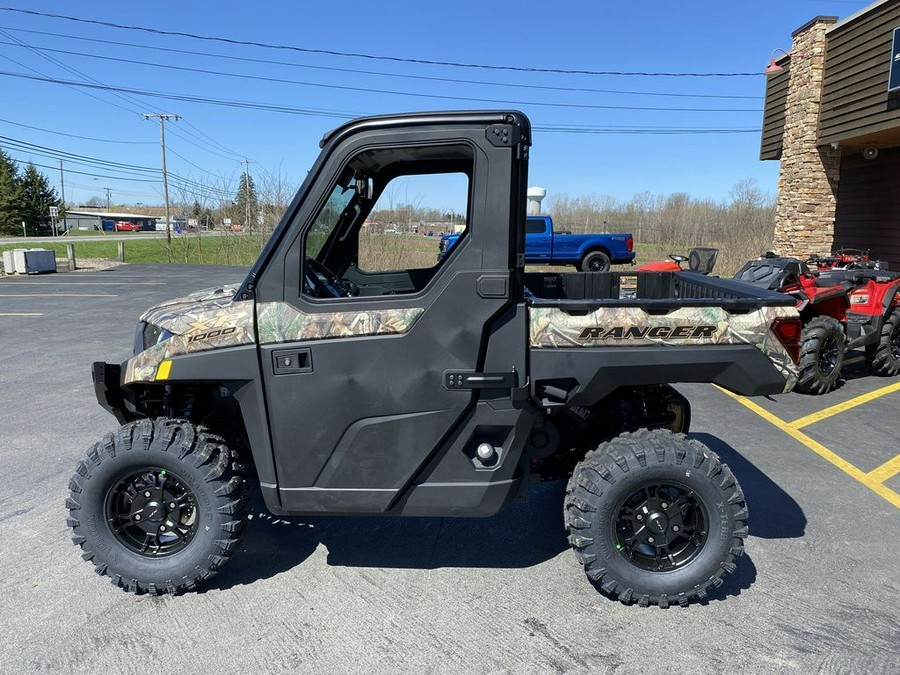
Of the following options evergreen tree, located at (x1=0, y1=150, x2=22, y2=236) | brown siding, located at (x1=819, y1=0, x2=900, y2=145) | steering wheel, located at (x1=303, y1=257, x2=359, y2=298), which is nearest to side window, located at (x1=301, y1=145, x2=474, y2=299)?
steering wheel, located at (x1=303, y1=257, x2=359, y2=298)

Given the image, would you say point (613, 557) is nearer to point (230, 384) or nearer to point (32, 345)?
point (230, 384)

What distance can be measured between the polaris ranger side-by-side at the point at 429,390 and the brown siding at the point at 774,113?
48.7 ft

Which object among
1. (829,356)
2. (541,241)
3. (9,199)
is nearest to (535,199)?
(541,241)

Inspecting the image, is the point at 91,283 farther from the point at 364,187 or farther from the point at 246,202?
the point at 364,187

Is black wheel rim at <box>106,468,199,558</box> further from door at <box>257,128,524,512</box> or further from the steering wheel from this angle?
the steering wheel

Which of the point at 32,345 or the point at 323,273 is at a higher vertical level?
the point at 323,273

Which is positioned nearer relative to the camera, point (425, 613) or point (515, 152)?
point (515, 152)

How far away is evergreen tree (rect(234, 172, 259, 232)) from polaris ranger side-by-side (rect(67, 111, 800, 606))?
2306cm

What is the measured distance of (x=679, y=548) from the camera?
3.00 m

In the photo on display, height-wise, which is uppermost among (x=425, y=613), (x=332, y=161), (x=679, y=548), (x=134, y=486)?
(x=332, y=161)

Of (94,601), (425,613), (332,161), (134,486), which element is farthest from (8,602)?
(332,161)

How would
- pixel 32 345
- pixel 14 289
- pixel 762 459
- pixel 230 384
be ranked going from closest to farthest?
pixel 230 384 → pixel 762 459 → pixel 32 345 → pixel 14 289

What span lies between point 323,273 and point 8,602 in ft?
7.31

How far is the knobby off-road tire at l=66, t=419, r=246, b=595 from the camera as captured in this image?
2895 millimetres
